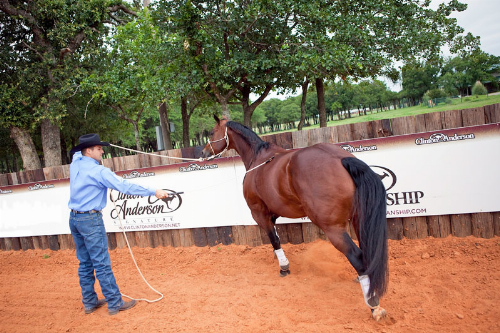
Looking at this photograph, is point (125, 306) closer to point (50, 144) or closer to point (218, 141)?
point (218, 141)

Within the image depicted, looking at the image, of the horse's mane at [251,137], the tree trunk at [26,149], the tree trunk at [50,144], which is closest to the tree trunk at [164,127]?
the tree trunk at [50,144]

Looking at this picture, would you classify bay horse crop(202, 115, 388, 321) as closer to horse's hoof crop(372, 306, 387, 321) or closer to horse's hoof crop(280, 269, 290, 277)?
horse's hoof crop(372, 306, 387, 321)

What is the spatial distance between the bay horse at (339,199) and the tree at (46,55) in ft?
38.6

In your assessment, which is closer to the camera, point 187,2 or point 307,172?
point 307,172

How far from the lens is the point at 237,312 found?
4.02 m

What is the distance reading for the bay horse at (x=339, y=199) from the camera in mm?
3426

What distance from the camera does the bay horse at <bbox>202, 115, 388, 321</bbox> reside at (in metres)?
3.43

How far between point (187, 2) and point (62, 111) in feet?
23.9

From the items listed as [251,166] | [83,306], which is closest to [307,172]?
[251,166]

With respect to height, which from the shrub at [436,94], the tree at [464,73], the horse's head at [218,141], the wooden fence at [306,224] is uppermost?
the tree at [464,73]

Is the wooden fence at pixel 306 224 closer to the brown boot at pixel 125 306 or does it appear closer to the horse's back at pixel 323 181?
the horse's back at pixel 323 181

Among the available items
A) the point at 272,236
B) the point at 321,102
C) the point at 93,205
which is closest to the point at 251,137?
the point at 272,236

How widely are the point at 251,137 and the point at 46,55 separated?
1216 centimetres

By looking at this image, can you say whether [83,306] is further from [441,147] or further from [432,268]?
[441,147]
